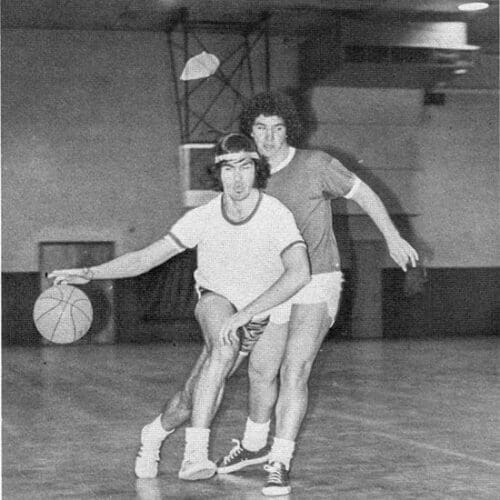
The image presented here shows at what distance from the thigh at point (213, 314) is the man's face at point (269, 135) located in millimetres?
745

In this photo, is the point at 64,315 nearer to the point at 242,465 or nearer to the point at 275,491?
the point at 242,465

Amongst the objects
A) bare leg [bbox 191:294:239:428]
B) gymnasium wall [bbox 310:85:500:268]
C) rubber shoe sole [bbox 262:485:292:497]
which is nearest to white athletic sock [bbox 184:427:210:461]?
bare leg [bbox 191:294:239:428]

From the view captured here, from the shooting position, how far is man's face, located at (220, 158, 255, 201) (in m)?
4.95

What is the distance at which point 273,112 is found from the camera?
526 cm

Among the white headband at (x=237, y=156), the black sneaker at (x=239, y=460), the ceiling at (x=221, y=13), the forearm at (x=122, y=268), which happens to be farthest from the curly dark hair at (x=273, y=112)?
the ceiling at (x=221, y=13)

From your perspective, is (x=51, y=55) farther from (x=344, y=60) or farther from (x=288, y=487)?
(x=288, y=487)

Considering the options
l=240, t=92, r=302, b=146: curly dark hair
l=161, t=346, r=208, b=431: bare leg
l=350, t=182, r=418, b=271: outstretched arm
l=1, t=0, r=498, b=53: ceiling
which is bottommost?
l=161, t=346, r=208, b=431: bare leg

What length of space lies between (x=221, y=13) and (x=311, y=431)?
11.4m

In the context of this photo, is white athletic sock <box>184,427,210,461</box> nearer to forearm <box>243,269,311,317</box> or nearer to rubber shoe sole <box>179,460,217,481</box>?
rubber shoe sole <box>179,460,217,481</box>

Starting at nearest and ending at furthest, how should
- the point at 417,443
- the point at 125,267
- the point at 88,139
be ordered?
the point at 125,267, the point at 417,443, the point at 88,139

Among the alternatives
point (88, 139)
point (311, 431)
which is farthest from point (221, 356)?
point (88, 139)

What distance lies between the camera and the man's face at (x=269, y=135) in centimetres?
526

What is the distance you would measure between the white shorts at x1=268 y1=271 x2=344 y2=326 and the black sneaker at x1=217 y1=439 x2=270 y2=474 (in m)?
0.76

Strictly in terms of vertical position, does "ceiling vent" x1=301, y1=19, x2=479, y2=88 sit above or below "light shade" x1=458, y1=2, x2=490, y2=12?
below
